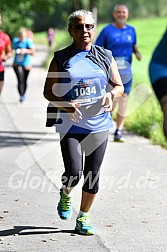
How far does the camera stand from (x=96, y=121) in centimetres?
638

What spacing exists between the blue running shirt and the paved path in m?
0.91

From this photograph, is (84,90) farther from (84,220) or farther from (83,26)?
(84,220)

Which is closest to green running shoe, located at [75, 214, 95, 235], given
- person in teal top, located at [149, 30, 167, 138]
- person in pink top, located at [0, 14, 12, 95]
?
person in teal top, located at [149, 30, 167, 138]

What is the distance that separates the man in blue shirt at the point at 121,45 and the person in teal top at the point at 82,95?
5400 mm

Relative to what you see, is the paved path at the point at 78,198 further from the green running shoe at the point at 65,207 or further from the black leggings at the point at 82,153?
the black leggings at the point at 82,153

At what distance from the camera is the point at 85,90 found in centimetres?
630

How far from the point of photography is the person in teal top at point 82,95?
628 centimetres

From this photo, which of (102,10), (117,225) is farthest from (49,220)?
(102,10)

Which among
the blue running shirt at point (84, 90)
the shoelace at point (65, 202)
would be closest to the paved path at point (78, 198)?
the shoelace at point (65, 202)

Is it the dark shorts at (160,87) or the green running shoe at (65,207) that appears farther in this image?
the green running shoe at (65,207)

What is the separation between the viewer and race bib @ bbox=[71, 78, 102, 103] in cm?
630

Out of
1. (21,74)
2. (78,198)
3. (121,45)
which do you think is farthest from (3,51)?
(78,198)

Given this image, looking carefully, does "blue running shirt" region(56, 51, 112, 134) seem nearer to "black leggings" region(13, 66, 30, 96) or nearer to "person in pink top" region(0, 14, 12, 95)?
"person in pink top" region(0, 14, 12, 95)

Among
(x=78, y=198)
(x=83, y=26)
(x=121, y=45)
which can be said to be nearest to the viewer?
(x=83, y=26)
